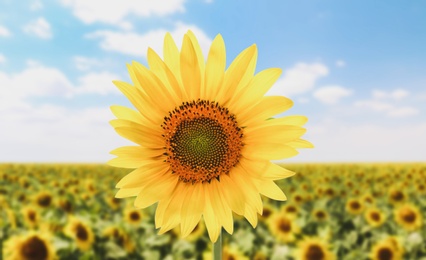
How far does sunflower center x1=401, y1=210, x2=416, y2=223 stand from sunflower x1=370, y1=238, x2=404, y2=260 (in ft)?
6.94

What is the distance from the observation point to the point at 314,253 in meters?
5.85

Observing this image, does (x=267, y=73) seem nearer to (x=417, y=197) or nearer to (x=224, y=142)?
(x=224, y=142)

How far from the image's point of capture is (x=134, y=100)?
154 centimetres

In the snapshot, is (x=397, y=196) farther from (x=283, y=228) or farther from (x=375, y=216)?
(x=283, y=228)

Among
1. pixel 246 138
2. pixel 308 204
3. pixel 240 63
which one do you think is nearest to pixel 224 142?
pixel 246 138

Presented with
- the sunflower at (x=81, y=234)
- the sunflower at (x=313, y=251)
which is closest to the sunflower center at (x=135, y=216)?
the sunflower at (x=81, y=234)

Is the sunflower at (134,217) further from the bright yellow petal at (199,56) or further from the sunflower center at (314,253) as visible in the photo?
the bright yellow petal at (199,56)

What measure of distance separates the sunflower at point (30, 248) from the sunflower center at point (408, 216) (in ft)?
19.8

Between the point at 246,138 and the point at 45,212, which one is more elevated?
the point at 246,138

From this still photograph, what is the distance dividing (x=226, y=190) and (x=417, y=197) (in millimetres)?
10724

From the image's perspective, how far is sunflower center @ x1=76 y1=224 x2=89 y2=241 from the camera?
20.2 feet

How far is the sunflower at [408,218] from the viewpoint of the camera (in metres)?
8.24

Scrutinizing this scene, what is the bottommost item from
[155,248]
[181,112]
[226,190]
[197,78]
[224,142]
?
[155,248]

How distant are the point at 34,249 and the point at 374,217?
5948 mm
